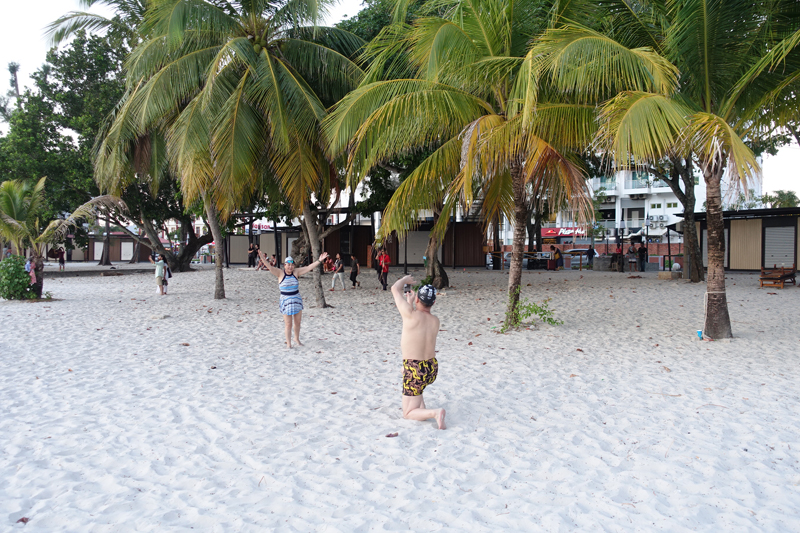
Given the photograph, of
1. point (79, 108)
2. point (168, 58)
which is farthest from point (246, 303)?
Answer: point (79, 108)

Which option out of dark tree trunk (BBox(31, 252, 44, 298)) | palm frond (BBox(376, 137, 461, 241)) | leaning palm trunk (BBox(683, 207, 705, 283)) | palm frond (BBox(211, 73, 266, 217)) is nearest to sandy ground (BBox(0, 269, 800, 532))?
palm frond (BBox(376, 137, 461, 241))

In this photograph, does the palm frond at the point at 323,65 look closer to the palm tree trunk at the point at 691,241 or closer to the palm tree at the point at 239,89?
the palm tree at the point at 239,89

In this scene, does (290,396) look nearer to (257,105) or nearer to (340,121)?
(340,121)

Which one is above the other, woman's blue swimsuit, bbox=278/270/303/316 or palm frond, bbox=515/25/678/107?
palm frond, bbox=515/25/678/107

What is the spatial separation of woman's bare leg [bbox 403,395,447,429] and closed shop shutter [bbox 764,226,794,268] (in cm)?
2034

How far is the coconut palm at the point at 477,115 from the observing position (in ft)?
22.5

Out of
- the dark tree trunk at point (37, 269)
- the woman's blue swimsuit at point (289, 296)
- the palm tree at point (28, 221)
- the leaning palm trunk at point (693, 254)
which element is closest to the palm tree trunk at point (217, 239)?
the palm tree at point (28, 221)

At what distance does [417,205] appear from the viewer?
27.2 feet

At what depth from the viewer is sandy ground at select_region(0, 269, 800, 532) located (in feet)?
9.88

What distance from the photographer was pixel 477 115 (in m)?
8.43

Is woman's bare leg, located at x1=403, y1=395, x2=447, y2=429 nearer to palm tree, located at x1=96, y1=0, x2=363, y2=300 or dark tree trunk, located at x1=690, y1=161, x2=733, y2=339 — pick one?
dark tree trunk, located at x1=690, y1=161, x2=733, y2=339

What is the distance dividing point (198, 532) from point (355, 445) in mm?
1413

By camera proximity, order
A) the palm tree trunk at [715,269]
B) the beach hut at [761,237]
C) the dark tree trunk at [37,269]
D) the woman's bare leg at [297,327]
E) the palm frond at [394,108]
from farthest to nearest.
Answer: the beach hut at [761,237] → the dark tree trunk at [37,269] → the woman's bare leg at [297,327] → the palm frond at [394,108] → the palm tree trunk at [715,269]

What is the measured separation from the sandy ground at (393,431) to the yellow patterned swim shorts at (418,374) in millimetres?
338
